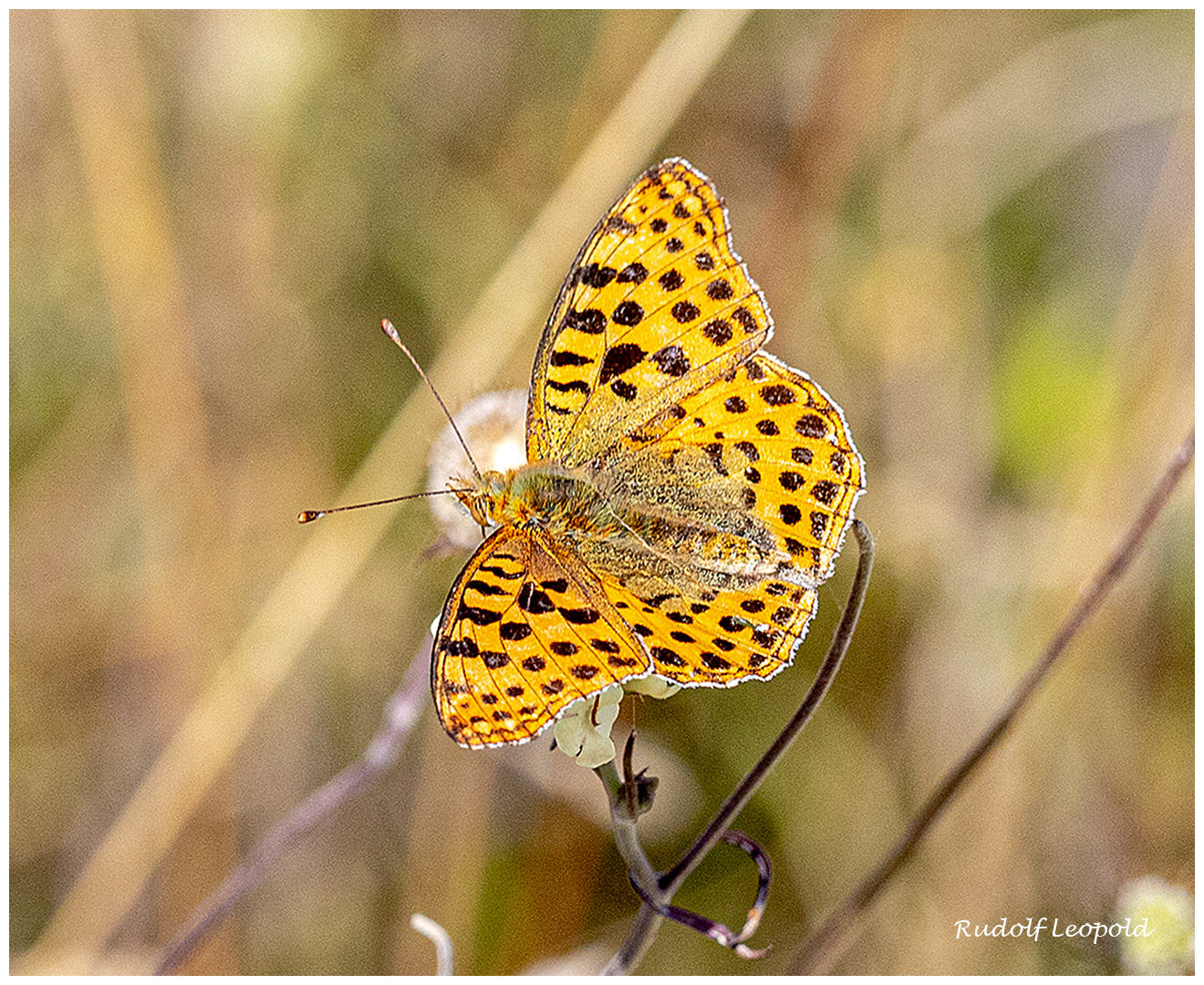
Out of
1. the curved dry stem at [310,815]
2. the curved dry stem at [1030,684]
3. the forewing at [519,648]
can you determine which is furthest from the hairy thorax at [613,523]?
the curved dry stem at [310,815]

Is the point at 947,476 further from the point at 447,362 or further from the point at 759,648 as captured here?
the point at 759,648

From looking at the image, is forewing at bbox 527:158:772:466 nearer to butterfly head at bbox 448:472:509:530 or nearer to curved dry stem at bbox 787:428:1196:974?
butterfly head at bbox 448:472:509:530

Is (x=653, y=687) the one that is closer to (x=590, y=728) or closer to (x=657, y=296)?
(x=590, y=728)

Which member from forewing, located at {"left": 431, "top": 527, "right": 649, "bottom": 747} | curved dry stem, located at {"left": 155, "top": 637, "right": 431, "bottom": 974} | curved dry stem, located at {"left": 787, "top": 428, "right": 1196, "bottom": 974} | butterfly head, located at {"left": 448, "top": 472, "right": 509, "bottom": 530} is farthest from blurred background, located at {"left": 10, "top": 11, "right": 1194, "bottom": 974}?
forewing, located at {"left": 431, "top": 527, "right": 649, "bottom": 747}

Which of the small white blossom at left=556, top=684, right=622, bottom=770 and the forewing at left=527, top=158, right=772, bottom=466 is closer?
the small white blossom at left=556, top=684, right=622, bottom=770

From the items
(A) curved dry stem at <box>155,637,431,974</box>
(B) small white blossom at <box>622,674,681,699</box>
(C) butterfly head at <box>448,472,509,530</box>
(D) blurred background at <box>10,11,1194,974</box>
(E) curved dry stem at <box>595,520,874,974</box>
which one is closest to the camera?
(E) curved dry stem at <box>595,520,874,974</box>

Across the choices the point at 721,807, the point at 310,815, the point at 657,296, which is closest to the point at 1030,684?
the point at 721,807

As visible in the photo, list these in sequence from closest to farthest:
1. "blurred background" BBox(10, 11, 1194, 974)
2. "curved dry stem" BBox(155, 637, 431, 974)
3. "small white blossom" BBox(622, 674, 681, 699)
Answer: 1. "small white blossom" BBox(622, 674, 681, 699)
2. "curved dry stem" BBox(155, 637, 431, 974)
3. "blurred background" BBox(10, 11, 1194, 974)

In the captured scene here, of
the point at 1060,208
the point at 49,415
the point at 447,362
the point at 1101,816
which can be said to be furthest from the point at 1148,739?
the point at 49,415
